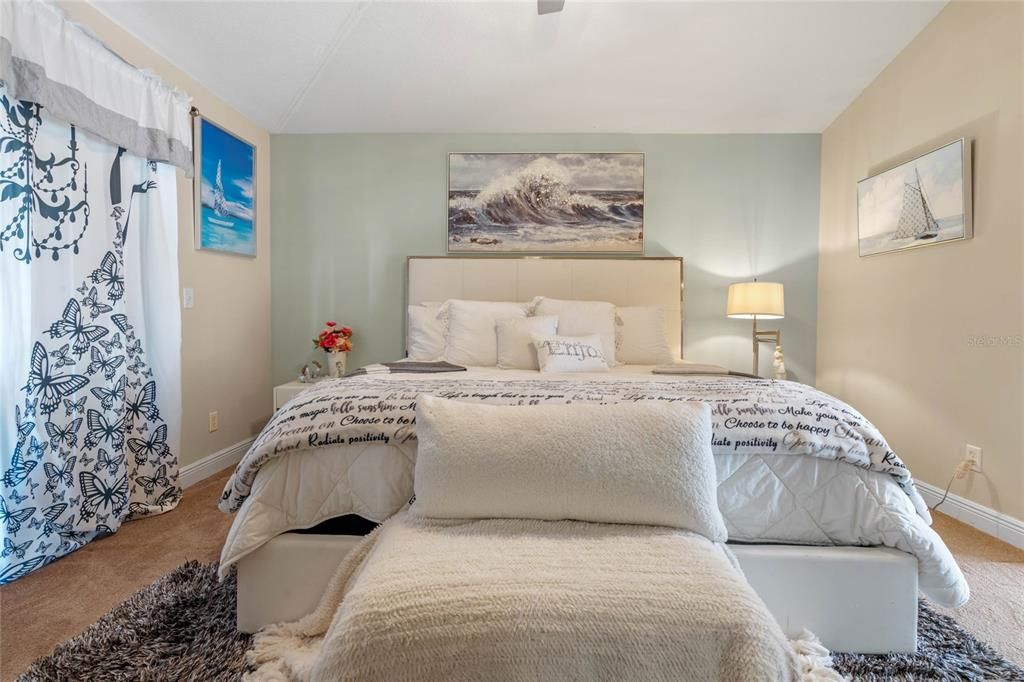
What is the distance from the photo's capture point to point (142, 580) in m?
1.70

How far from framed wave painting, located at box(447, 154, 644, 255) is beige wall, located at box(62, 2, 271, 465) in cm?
139

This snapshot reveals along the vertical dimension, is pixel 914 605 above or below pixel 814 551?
below

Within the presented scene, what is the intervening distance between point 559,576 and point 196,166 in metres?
2.94

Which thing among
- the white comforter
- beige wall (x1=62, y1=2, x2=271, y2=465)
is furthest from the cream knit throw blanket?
beige wall (x1=62, y1=2, x2=271, y2=465)

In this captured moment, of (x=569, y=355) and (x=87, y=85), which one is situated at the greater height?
(x=87, y=85)

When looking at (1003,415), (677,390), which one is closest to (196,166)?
(677,390)

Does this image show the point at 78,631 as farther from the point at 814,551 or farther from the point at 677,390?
the point at 814,551

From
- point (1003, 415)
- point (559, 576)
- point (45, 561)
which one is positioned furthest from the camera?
point (1003, 415)

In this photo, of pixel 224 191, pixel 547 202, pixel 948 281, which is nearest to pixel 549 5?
pixel 547 202

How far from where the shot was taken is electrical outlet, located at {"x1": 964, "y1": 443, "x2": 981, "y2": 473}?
2215 mm

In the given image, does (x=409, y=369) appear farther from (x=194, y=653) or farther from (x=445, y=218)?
(x=445, y=218)

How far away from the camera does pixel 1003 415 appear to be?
212 centimetres

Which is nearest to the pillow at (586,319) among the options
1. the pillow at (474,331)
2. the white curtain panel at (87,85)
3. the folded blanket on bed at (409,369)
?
the pillow at (474,331)

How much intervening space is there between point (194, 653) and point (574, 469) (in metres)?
1.15
